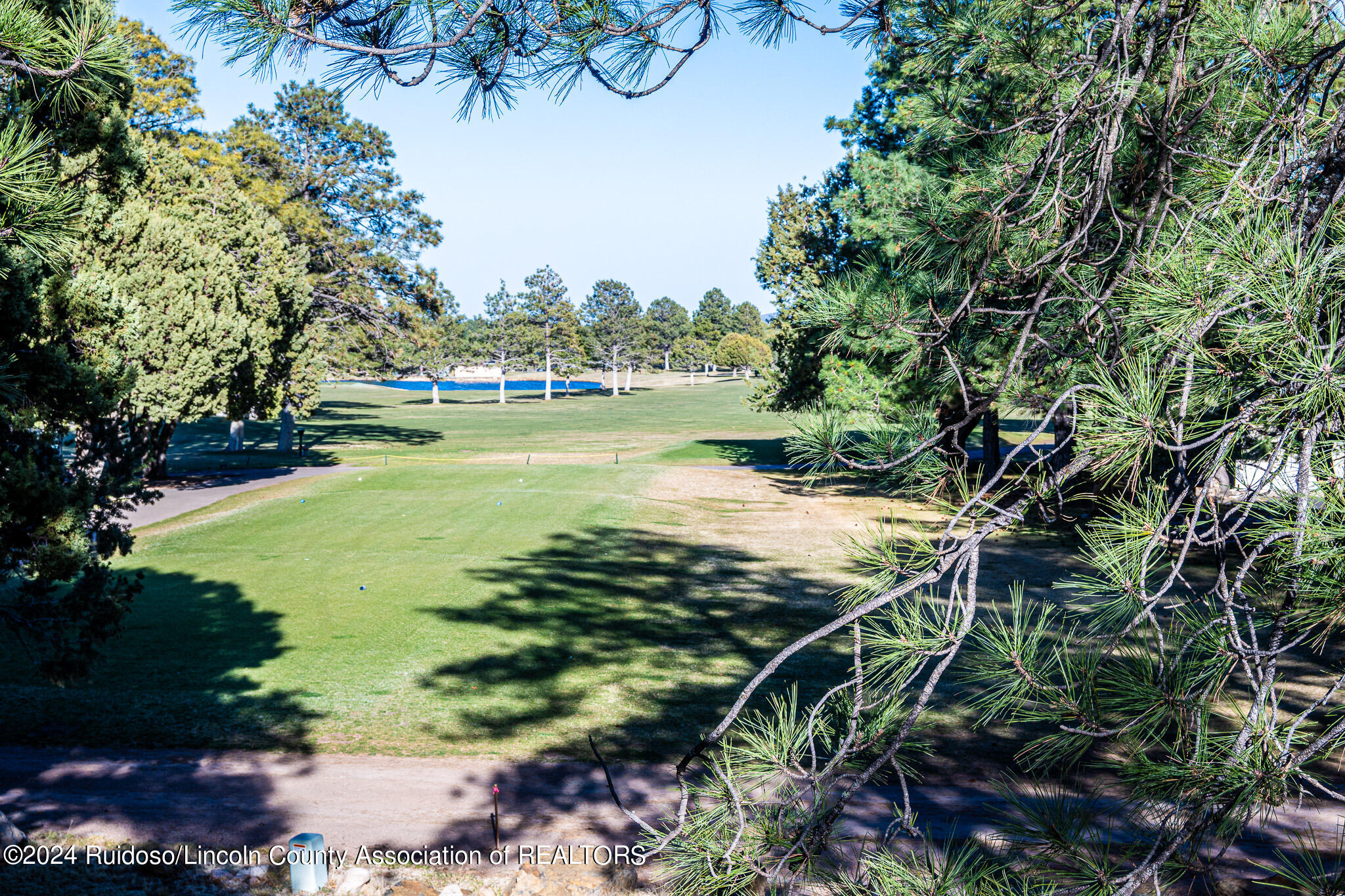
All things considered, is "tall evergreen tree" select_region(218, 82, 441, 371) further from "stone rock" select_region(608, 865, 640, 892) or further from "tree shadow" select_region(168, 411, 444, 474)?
"stone rock" select_region(608, 865, 640, 892)

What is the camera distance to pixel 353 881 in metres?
5.31

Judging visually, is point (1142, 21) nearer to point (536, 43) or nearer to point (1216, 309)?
point (1216, 309)

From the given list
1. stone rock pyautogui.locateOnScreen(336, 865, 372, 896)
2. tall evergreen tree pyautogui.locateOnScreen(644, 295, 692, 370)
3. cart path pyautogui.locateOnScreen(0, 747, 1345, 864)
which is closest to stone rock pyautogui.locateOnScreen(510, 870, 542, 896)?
cart path pyautogui.locateOnScreen(0, 747, 1345, 864)

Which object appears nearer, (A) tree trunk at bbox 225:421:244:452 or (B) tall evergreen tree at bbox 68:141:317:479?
(B) tall evergreen tree at bbox 68:141:317:479

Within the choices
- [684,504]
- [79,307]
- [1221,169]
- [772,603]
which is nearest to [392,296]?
[684,504]

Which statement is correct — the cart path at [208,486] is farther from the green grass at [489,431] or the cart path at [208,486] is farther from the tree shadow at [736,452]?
the tree shadow at [736,452]

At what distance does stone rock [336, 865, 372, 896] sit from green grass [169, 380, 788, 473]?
2513 centimetres

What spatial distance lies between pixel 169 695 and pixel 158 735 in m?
1.17

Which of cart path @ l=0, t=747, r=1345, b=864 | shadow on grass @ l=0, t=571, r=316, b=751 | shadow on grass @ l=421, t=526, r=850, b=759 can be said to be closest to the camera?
cart path @ l=0, t=747, r=1345, b=864

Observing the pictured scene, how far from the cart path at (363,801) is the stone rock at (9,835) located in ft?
1.00

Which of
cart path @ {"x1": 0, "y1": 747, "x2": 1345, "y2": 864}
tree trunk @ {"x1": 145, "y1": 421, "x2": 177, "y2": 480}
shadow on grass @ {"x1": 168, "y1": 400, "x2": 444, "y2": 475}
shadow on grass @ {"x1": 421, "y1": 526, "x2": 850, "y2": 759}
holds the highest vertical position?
tree trunk @ {"x1": 145, "y1": 421, "x2": 177, "y2": 480}

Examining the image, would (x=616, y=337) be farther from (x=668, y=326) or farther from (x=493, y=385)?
(x=668, y=326)

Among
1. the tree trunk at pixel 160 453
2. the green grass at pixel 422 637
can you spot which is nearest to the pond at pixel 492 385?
the tree trunk at pixel 160 453

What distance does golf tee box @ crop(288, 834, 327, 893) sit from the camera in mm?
5145
